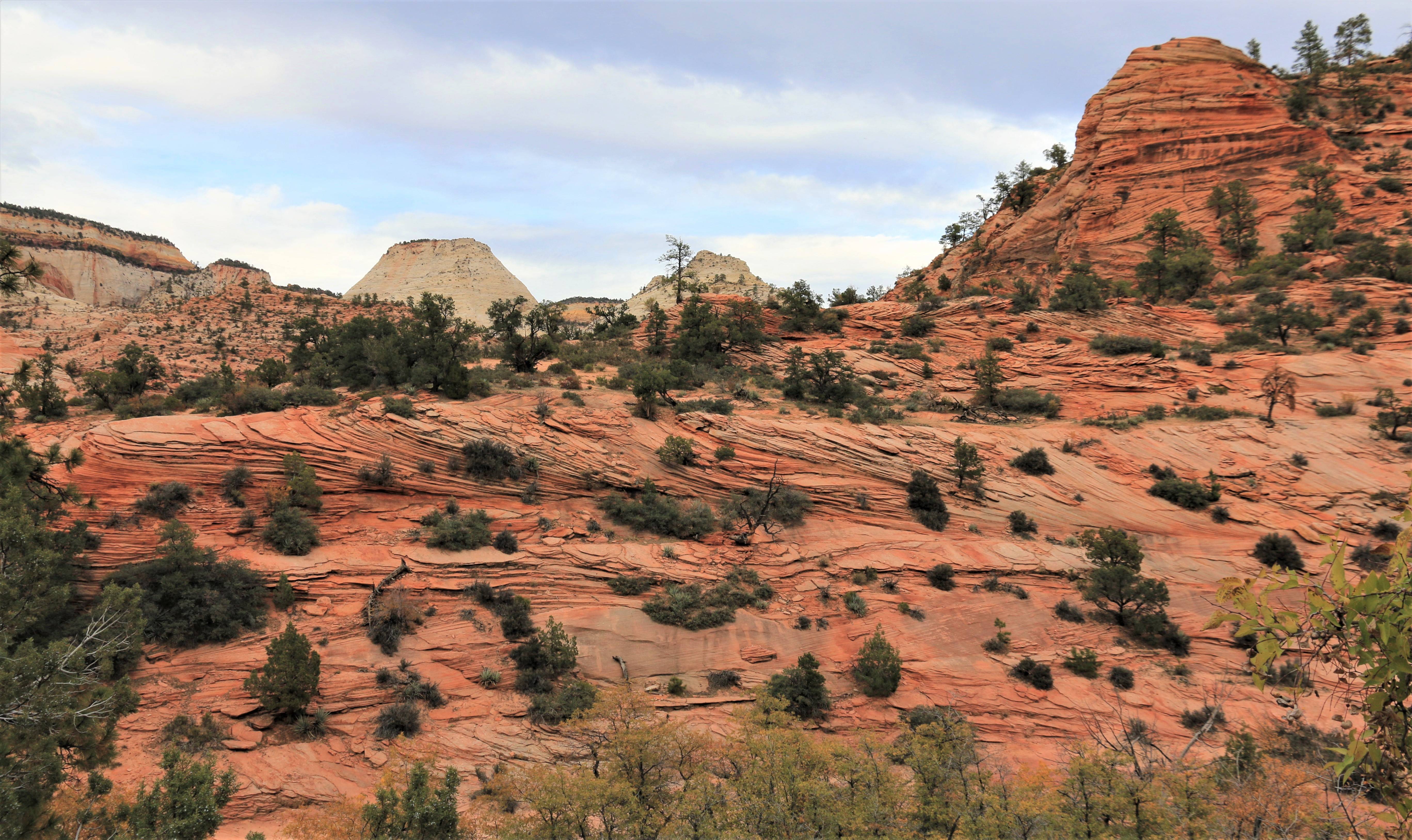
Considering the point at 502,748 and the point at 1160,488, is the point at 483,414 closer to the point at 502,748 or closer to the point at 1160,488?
the point at 502,748

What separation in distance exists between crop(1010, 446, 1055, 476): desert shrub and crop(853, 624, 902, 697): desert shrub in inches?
457

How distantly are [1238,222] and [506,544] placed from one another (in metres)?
48.2

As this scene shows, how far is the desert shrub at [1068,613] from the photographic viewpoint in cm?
2083

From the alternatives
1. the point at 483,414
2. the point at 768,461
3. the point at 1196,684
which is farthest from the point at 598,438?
the point at 1196,684

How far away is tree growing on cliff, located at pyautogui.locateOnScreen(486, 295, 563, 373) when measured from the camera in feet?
104

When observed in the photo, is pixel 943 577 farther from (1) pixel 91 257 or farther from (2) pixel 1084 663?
(1) pixel 91 257

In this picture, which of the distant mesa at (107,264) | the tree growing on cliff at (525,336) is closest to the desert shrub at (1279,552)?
the tree growing on cliff at (525,336)

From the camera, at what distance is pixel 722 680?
1864 centimetres

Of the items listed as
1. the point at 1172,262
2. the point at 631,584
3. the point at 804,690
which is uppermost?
the point at 1172,262

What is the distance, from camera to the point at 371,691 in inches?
656

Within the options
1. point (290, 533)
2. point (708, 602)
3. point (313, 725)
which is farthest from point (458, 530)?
point (708, 602)

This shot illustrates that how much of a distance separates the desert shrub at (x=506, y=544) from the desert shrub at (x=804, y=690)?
9.51 metres

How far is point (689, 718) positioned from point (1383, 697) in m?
16.3

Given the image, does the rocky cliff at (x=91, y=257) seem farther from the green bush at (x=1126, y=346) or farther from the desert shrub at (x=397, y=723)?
the green bush at (x=1126, y=346)
